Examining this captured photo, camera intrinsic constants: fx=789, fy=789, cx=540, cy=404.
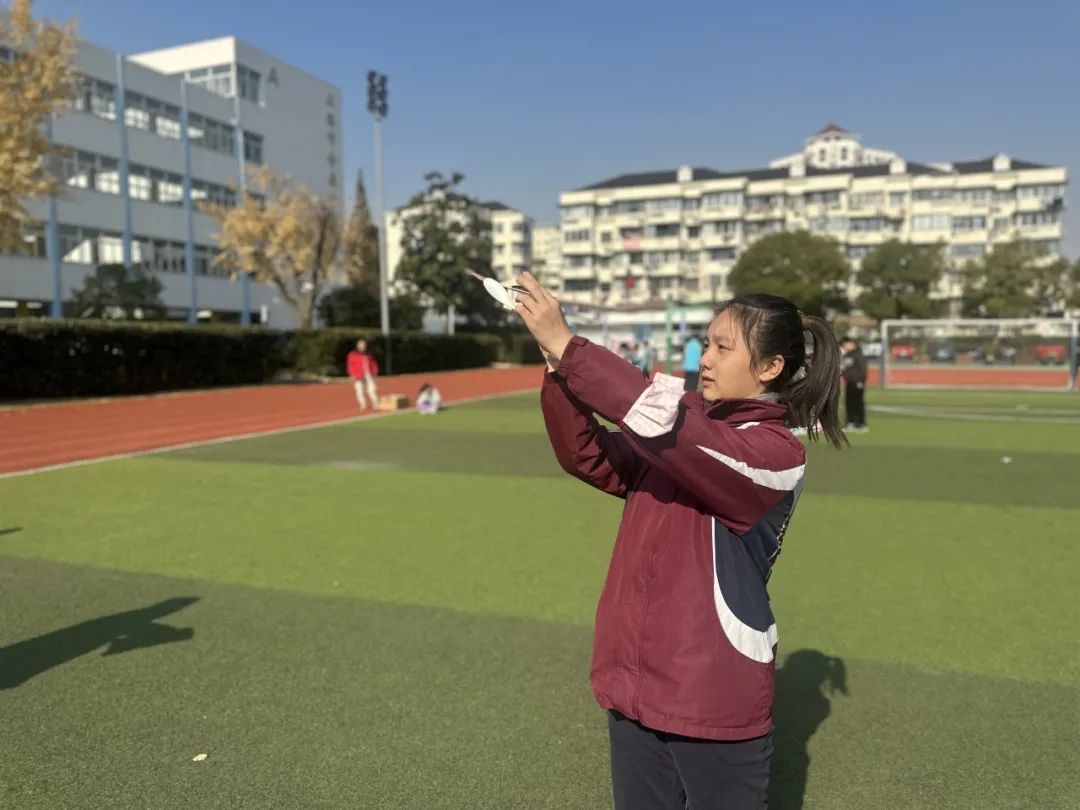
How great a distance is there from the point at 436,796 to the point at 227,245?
4044cm

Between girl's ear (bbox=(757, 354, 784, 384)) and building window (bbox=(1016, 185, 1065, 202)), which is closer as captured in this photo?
girl's ear (bbox=(757, 354, 784, 384))

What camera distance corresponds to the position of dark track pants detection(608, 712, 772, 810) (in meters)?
1.75

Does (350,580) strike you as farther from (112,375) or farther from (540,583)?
(112,375)

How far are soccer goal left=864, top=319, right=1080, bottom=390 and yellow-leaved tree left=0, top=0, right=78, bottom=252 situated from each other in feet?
87.7

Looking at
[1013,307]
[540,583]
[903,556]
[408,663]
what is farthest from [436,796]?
[1013,307]

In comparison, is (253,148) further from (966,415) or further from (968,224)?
(968,224)

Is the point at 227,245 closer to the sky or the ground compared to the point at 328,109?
closer to the ground

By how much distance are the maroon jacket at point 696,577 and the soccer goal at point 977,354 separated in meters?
29.0

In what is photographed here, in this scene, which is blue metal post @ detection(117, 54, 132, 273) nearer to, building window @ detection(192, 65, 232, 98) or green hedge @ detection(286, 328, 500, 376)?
building window @ detection(192, 65, 232, 98)

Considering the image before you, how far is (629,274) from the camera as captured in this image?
90.6 m

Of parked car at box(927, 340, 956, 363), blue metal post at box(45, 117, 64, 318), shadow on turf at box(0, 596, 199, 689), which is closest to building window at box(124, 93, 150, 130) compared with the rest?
blue metal post at box(45, 117, 64, 318)

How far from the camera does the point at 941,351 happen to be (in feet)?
97.7

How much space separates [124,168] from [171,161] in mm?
3874

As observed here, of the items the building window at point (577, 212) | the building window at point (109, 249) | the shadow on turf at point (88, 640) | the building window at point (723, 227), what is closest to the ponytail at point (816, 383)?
the shadow on turf at point (88, 640)
